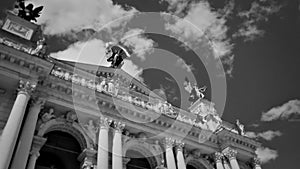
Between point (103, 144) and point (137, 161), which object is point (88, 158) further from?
point (137, 161)

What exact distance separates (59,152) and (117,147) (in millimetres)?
3401

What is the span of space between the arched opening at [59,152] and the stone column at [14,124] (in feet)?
9.90

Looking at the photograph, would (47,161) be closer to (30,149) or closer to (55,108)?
(30,149)

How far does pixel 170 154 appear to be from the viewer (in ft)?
63.9

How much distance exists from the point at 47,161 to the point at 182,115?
11.1 metres

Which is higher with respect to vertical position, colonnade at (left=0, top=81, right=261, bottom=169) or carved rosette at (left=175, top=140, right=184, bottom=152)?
carved rosette at (left=175, top=140, right=184, bottom=152)

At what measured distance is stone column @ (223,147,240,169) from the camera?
71.5 ft

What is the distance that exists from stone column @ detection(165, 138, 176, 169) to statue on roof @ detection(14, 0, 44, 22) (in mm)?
12437

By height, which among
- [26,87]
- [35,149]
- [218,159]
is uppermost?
[26,87]

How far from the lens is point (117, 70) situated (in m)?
23.5

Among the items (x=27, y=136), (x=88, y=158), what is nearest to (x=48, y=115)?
(x=27, y=136)

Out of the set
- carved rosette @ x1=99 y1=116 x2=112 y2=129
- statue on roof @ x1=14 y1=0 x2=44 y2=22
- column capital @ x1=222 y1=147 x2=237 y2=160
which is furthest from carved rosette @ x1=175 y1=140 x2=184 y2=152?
statue on roof @ x1=14 y1=0 x2=44 y2=22

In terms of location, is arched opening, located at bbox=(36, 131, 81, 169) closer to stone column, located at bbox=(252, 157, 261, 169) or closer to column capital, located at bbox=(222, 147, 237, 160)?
column capital, located at bbox=(222, 147, 237, 160)

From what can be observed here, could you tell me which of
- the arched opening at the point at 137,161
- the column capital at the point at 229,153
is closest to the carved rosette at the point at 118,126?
the arched opening at the point at 137,161
